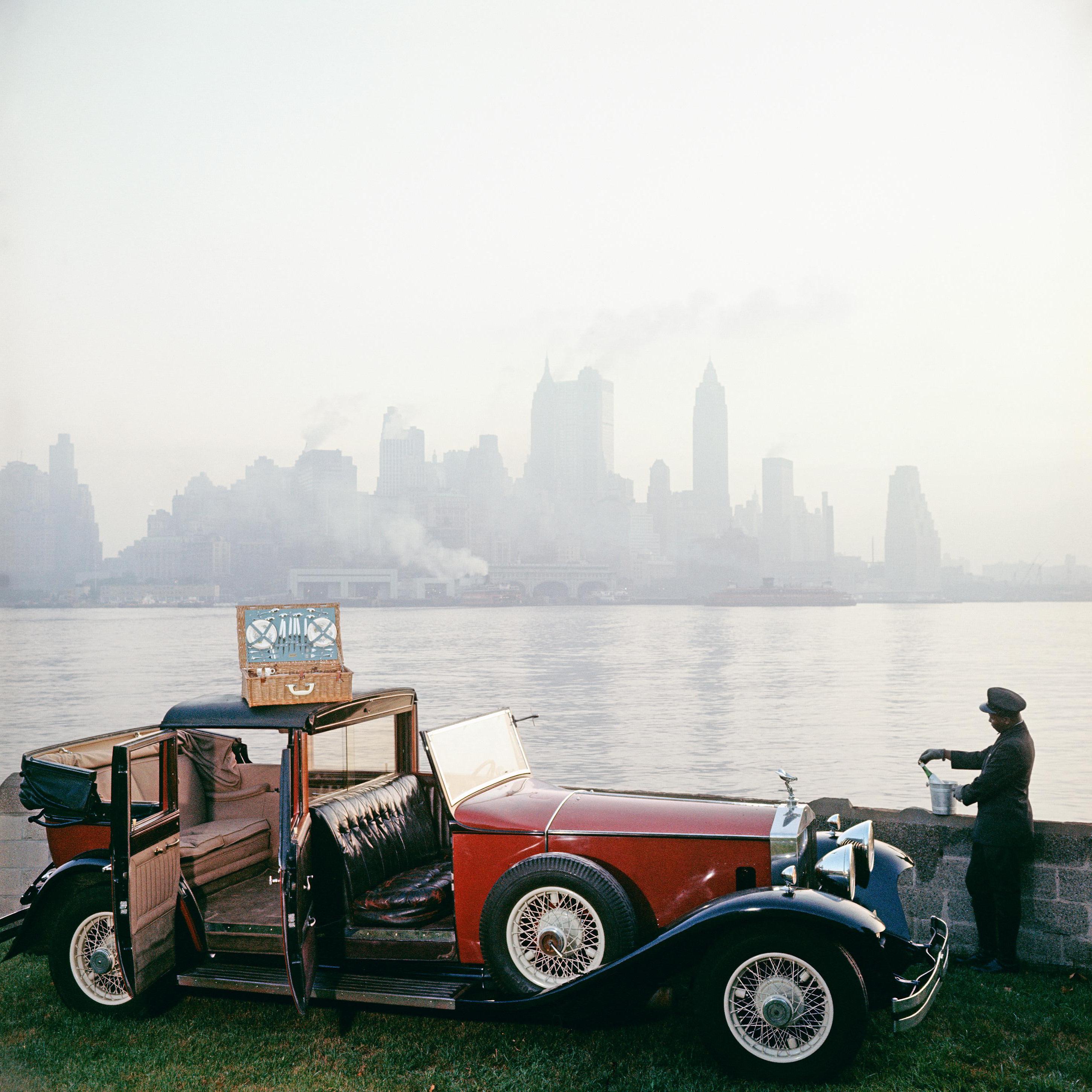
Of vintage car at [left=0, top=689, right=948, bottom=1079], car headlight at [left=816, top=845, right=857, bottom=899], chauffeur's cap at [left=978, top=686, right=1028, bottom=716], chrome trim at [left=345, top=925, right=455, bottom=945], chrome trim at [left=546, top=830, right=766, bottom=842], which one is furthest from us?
chauffeur's cap at [left=978, top=686, right=1028, bottom=716]

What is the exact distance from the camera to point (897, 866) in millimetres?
5645

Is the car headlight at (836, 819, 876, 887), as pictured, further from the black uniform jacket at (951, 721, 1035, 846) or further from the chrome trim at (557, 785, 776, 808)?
the black uniform jacket at (951, 721, 1035, 846)

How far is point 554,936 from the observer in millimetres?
4828

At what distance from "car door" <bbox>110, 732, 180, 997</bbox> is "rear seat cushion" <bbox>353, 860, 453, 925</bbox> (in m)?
1.00

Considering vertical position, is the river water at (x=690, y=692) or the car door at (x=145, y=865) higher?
the car door at (x=145, y=865)

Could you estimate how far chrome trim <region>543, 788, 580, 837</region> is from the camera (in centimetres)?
507

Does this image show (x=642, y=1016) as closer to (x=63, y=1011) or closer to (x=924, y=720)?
(x=63, y=1011)

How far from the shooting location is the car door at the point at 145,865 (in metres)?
4.90

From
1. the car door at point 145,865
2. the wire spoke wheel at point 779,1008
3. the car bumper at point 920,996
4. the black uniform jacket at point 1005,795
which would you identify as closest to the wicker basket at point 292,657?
the car door at point 145,865

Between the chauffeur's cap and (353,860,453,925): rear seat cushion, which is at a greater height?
the chauffeur's cap

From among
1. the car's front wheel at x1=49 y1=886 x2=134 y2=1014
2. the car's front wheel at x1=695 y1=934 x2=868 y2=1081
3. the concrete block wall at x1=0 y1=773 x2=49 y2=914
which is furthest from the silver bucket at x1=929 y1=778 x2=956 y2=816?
the concrete block wall at x1=0 y1=773 x2=49 y2=914

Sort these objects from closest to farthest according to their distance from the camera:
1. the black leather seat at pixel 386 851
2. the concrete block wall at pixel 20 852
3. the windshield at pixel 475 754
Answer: the black leather seat at pixel 386 851
the windshield at pixel 475 754
the concrete block wall at pixel 20 852

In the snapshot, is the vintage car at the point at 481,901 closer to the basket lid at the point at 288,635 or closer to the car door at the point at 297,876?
the car door at the point at 297,876

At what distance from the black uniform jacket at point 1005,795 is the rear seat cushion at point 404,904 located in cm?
310
